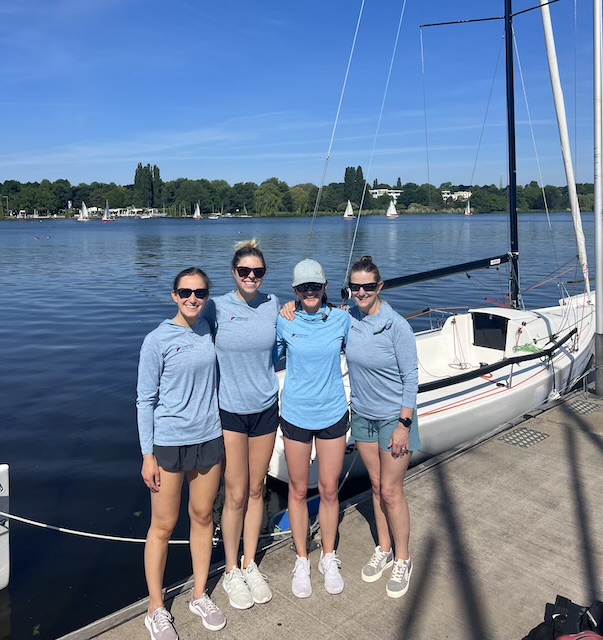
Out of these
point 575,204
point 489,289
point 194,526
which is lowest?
point 489,289

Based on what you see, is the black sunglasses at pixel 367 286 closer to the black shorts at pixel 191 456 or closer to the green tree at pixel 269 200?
the black shorts at pixel 191 456

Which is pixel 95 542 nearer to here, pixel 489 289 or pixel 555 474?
pixel 555 474

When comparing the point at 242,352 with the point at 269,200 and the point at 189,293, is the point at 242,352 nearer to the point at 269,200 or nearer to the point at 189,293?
the point at 189,293

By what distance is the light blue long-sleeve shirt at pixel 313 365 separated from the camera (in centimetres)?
342

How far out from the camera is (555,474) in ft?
17.4

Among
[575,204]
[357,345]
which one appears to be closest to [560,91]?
[575,204]

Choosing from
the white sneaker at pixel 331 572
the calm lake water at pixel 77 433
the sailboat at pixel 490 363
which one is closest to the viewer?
the white sneaker at pixel 331 572

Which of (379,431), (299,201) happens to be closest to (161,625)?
→ (379,431)

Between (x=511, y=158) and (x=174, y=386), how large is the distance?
960 cm

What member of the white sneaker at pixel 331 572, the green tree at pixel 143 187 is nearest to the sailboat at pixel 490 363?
the white sneaker at pixel 331 572

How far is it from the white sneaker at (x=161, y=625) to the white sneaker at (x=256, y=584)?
1.73 ft

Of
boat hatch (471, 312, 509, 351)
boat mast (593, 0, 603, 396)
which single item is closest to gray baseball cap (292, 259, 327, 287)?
boat mast (593, 0, 603, 396)

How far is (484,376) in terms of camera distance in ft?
25.8

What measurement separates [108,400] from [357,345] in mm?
8504
